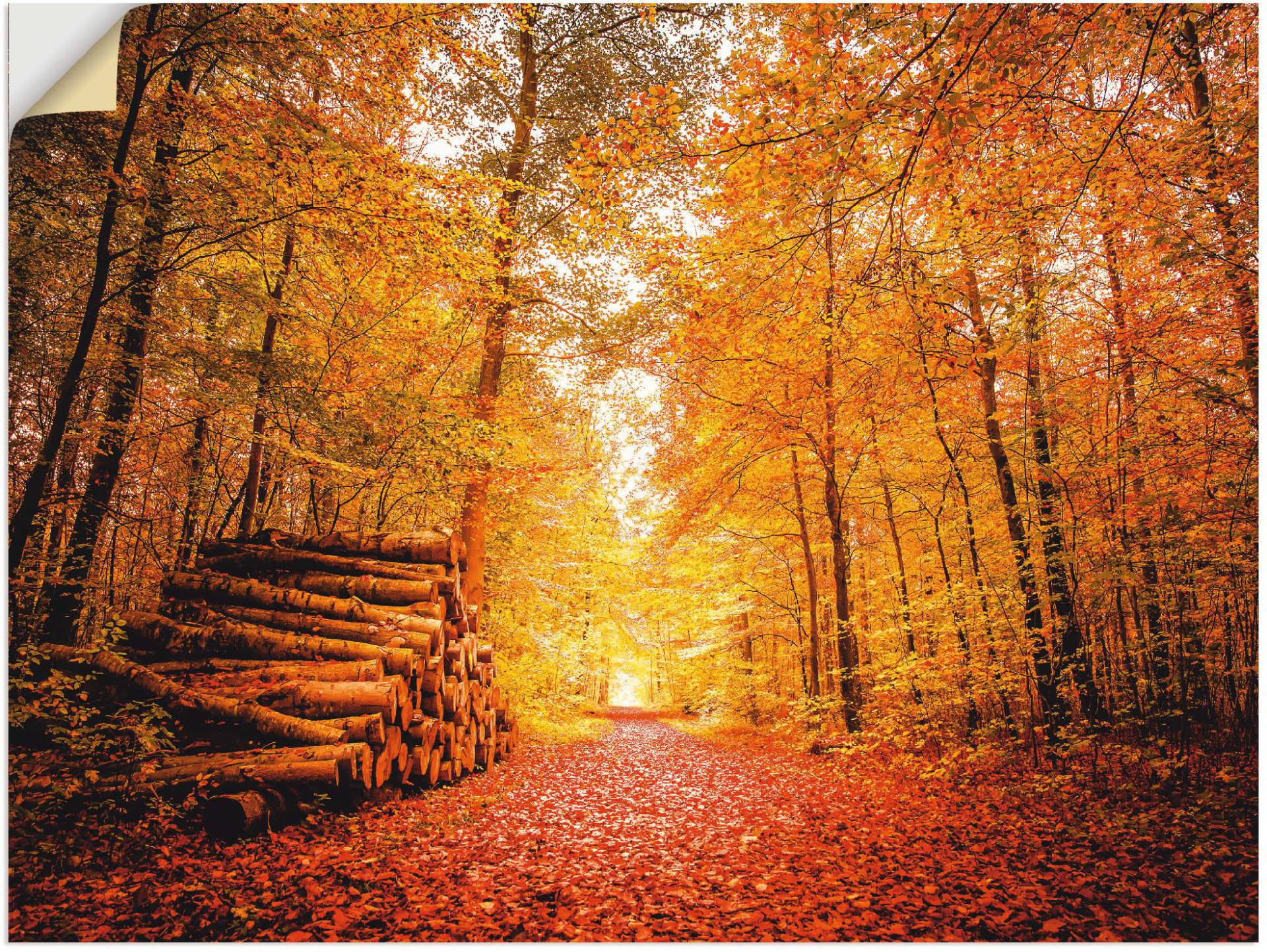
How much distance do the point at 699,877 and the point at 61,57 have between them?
6.90m

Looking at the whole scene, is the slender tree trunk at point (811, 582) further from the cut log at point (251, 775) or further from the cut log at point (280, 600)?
the cut log at point (251, 775)

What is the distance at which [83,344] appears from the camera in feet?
12.5

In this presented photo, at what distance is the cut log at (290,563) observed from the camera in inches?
254

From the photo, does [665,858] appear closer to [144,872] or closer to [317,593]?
[144,872]

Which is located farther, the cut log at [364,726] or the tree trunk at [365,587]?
the tree trunk at [365,587]

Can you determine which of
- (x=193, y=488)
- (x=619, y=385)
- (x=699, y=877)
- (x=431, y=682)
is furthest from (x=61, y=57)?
(x=619, y=385)

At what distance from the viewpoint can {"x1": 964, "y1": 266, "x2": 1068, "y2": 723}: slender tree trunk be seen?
6.03 m

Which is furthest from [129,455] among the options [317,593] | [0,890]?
[0,890]

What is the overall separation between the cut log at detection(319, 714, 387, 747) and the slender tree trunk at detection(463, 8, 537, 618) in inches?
159

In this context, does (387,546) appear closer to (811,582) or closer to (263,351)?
(263,351)

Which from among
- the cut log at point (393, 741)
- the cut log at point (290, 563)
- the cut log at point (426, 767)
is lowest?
the cut log at point (426, 767)

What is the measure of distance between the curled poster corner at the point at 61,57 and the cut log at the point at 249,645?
4.56 m

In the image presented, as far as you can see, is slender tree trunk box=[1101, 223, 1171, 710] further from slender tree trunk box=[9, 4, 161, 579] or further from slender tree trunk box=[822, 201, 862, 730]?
slender tree trunk box=[9, 4, 161, 579]

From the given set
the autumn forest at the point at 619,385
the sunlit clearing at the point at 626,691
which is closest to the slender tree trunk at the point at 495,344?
the autumn forest at the point at 619,385
